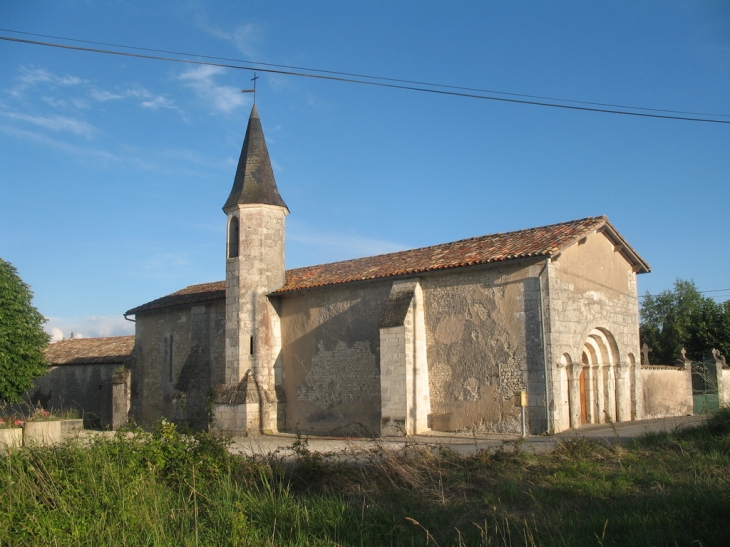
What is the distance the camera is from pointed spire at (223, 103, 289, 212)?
21.4 metres

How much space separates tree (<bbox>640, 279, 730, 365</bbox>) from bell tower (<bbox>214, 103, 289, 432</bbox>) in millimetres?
23965

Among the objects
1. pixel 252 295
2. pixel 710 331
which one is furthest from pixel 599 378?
pixel 710 331

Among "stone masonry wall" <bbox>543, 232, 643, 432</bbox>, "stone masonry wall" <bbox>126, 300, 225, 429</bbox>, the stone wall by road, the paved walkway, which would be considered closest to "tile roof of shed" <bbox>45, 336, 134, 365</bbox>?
the stone wall by road

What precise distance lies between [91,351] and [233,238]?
13.7 meters

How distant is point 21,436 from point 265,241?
1062cm

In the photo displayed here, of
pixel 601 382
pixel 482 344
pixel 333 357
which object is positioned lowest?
pixel 601 382

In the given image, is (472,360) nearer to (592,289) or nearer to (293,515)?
(592,289)

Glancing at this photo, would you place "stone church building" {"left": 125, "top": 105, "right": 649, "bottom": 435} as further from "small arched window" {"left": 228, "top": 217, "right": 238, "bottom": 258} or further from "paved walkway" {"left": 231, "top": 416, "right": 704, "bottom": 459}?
"paved walkway" {"left": 231, "top": 416, "right": 704, "bottom": 459}

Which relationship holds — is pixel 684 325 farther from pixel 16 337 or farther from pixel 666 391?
pixel 16 337

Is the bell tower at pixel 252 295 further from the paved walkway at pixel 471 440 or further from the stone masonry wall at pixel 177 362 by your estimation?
the paved walkway at pixel 471 440

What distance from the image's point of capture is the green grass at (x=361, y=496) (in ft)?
22.8

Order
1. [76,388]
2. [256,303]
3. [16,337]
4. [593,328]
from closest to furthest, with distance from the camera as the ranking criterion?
[593,328] < [16,337] < [256,303] < [76,388]

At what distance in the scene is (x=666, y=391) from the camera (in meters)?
21.7

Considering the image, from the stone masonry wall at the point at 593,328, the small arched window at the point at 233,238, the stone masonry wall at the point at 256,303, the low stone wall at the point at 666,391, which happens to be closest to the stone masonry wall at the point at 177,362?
the stone masonry wall at the point at 256,303
